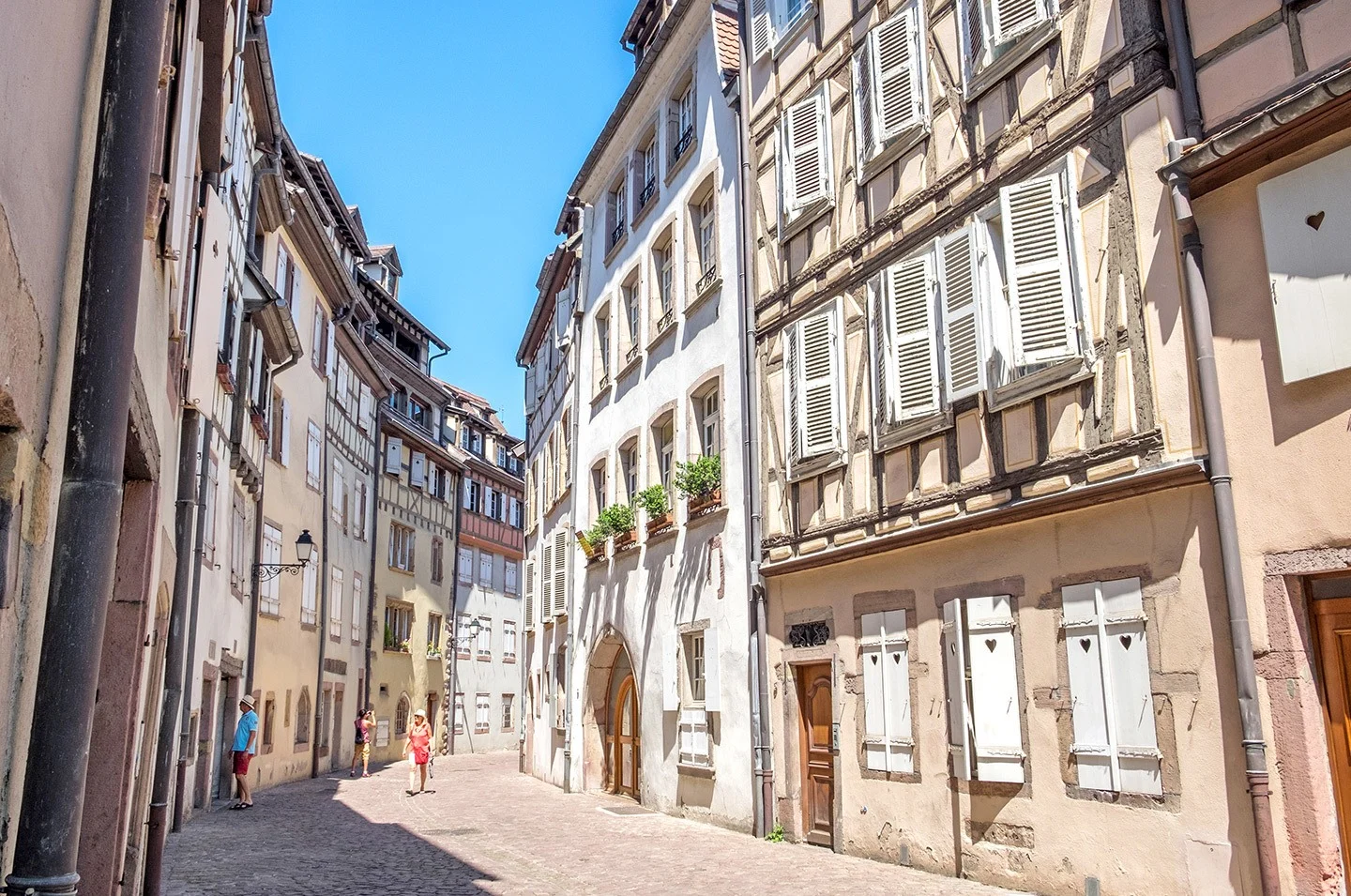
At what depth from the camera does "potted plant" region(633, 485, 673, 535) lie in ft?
51.6

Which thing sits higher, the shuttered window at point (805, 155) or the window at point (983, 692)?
the shuttered window at point (805, 155)

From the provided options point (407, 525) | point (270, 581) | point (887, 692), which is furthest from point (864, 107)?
point (407, 525)

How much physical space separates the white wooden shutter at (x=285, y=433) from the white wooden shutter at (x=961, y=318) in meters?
15.5

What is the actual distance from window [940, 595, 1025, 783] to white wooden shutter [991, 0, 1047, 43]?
173 inches

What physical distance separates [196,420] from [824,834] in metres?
6.88

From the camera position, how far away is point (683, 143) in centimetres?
1639

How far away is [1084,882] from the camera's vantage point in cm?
792

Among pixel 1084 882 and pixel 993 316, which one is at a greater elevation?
pixel 993 316

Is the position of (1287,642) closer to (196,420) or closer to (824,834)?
(824,834)

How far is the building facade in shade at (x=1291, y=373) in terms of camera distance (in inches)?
258

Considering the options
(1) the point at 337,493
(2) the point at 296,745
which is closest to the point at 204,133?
(2) the point at 296,745

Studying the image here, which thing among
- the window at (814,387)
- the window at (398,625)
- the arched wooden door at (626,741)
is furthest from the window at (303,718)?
the window at (814,387)

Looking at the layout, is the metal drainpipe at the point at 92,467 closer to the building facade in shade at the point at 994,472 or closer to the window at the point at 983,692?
the building facade in shade at the point at 994,472

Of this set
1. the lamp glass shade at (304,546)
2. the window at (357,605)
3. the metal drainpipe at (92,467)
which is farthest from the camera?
the window at (357,605)
